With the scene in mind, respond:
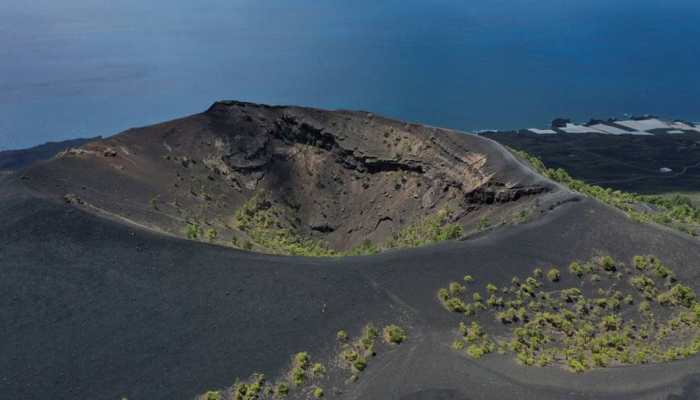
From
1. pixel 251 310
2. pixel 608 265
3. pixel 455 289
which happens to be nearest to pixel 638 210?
pixel 608 265

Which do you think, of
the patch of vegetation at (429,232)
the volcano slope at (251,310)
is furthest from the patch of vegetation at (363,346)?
the patch of vegetation at (429,232)

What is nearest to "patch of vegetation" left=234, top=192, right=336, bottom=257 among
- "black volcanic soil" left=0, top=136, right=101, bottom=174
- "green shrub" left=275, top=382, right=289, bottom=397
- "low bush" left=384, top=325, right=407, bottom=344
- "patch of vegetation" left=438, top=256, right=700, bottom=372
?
"low bush" left=384, top=325, right=407, bottom=344

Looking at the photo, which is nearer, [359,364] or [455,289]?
[359,364]

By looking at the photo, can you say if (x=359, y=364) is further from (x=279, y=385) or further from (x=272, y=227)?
(x=272, y=227)

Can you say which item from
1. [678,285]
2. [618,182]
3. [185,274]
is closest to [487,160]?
[678,285]

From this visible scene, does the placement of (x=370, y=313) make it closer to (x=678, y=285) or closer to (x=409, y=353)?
(x=409, y=353)

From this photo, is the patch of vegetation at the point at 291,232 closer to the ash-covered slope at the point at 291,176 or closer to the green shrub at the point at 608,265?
the ash-covered slope at the point at 291,176

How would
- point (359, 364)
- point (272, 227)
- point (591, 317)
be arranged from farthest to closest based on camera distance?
point (272, 227)
point (591, 317)
point (359, 364)
